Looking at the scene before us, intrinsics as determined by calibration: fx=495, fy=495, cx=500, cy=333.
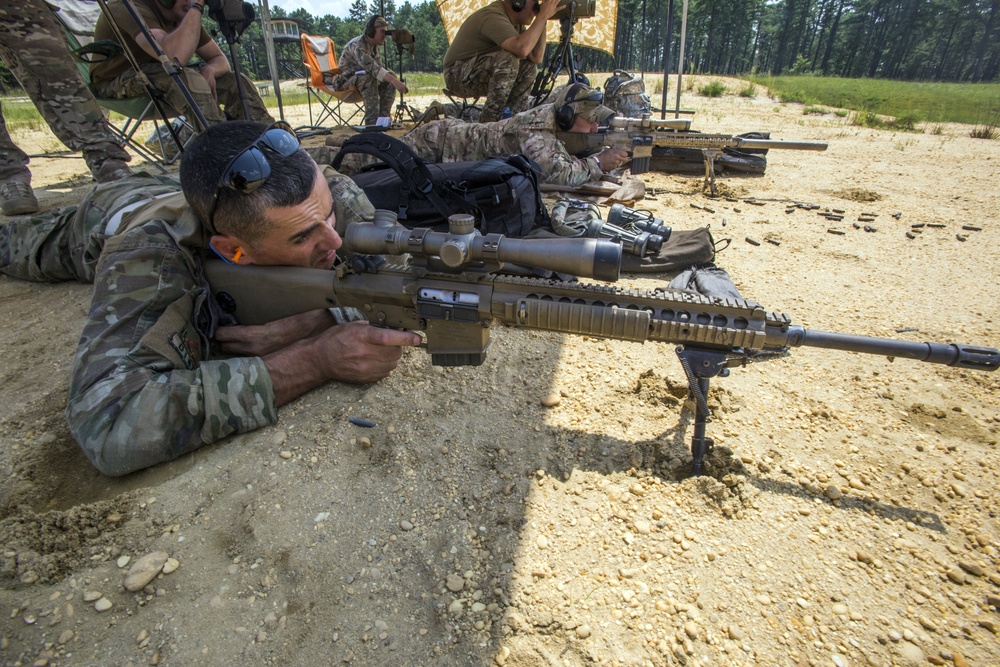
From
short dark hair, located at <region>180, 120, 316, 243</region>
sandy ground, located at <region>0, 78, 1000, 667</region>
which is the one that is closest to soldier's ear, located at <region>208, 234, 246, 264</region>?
short dark hair, located at <region>180, 120, 316, 243</region>

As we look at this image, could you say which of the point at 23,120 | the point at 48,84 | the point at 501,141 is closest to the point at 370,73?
the point at 501,141

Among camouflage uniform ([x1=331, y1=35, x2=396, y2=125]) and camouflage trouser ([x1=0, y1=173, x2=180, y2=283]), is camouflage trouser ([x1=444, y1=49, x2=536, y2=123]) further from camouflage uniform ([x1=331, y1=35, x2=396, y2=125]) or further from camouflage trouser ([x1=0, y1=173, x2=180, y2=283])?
camouflage trouser ([x1=0, y1=173, x2=180, y2=283])

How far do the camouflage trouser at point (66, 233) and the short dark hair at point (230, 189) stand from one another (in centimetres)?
117

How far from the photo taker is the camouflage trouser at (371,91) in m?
11.9

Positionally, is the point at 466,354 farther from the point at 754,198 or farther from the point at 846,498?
the point at 754,198

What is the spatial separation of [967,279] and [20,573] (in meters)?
6.99

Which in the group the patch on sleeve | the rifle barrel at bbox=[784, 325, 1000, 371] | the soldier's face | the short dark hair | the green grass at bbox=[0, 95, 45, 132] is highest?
the short dark hair

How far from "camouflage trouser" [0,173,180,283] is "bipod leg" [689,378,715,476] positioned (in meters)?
3.52

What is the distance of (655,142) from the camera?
807 cm

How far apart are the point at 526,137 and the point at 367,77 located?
738 centimetres

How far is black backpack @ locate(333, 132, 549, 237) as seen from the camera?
3752mm

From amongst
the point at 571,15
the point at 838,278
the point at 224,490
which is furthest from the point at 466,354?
the point at 571,15

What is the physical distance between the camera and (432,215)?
4055 mm

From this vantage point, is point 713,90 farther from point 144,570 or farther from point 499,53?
point 144,570
